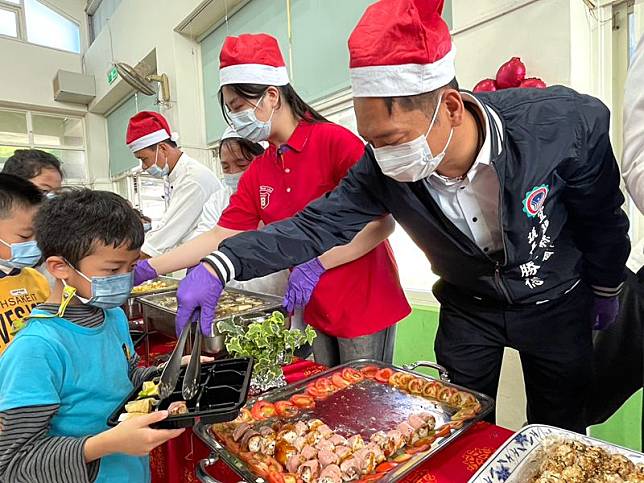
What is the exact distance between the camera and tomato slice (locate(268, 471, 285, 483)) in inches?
29.6

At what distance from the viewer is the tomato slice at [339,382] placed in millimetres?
1122

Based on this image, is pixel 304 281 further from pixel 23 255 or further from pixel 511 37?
pixel 511 37

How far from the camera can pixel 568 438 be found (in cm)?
79

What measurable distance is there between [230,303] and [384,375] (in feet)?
2.63

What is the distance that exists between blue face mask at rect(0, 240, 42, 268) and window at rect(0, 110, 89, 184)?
251 inches

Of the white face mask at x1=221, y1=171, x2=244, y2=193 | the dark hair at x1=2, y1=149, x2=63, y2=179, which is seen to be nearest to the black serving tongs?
the white face mask at x1=221, y1=171, x2=244, y2=193

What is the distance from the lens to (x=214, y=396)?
86 cm

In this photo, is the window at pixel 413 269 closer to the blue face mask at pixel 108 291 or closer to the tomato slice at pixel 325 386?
the tomato slice at pixel 325 386

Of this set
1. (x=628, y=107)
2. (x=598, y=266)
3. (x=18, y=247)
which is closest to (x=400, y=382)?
(x=598, y=266)

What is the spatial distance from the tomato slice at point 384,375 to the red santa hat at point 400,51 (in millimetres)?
722

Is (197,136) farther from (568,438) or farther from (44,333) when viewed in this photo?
(568,438)

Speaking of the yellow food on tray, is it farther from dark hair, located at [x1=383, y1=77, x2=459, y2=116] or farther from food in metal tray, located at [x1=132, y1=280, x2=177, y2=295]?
food in metal tray, located at [x1=132, y1=280, x2=177, y2=295]

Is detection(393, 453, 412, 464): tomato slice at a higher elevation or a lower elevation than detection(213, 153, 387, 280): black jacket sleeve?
lower

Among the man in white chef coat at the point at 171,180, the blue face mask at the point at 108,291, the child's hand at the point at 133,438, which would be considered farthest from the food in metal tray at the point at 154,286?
the child's hand at the point at 133,438
